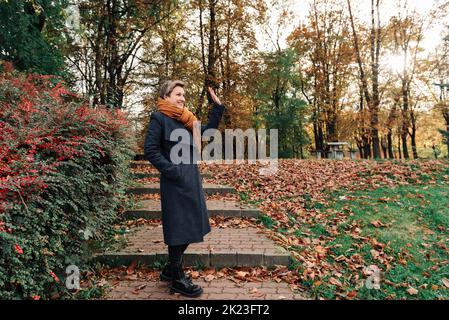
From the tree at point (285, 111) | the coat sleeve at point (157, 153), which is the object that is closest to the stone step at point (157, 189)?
the coat sleeve at point (157, 153)

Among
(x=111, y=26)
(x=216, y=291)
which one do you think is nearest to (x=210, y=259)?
(x=216, y=291)

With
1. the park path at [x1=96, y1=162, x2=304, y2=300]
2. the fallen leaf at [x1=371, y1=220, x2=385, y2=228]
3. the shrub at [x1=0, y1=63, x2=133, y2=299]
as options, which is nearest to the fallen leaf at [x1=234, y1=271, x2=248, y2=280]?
the park path at [x1=96, y1=162, x2=304, y2=300]

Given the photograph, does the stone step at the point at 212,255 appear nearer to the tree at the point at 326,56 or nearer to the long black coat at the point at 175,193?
the long black coat at the point at 175,193

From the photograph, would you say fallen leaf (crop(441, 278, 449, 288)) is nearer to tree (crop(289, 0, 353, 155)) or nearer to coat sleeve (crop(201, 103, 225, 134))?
coat sleeve (crop(201, 103, 225, 134))

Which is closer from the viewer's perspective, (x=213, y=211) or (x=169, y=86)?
(x=169, y=86)

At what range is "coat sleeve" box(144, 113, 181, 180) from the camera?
125 inches

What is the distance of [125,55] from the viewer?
1302 centimetres

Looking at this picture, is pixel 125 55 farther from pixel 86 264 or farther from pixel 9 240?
pixel 9 240

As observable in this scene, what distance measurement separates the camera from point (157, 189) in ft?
22.2

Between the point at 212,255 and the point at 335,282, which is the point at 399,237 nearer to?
the point at 335,282

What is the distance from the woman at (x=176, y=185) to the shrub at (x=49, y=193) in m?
0.88

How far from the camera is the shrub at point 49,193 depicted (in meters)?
2.45

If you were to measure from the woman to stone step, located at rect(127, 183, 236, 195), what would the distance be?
349 cm

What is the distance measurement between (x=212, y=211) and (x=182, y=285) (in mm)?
2402
